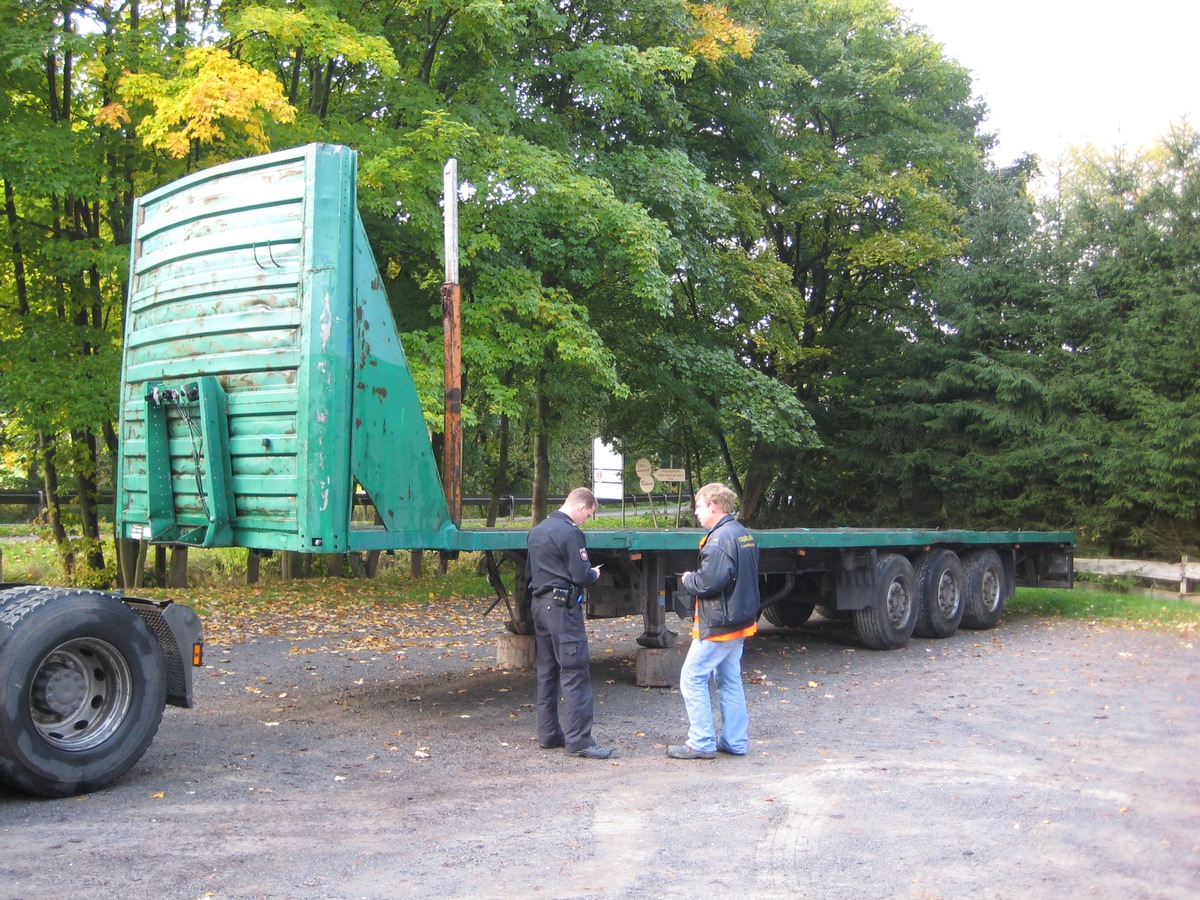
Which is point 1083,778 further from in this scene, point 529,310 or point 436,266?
point 436,266

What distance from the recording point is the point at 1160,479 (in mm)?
18297

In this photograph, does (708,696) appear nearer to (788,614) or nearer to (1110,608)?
(788,614)

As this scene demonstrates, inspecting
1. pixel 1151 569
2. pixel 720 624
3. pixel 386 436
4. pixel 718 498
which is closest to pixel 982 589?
pixel 1151 569

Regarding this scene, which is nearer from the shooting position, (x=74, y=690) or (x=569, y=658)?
(x=74, y=690)

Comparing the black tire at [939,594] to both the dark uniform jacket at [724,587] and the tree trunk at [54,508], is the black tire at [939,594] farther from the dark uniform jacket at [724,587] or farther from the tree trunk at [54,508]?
the tree trunk at [54,508]

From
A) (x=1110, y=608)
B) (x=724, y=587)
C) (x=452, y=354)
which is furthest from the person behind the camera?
(x=1110, y=608)

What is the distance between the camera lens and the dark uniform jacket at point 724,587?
21.6ft

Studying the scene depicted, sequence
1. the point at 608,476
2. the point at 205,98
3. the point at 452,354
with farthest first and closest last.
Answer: the point at 608,476, the point at 205,98, the point at 452,354

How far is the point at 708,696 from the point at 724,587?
0.72m

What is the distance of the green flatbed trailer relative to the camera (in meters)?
5.66

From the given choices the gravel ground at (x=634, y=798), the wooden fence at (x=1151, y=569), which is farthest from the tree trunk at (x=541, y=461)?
the gravel ground at (x=634, y=798)

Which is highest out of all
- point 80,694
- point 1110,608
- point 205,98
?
point 205,98

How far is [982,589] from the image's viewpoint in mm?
13453

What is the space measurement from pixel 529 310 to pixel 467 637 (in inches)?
193
